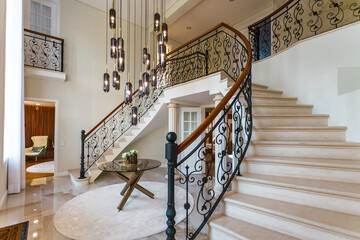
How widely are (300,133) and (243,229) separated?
5.35ft

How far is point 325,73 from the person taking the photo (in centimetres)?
302

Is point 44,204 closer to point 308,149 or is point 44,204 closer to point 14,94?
point 14,94

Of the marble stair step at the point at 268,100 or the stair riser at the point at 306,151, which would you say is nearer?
the stair riser at the point at 306,151

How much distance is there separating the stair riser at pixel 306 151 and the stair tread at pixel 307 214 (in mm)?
692

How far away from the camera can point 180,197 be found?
142 inches

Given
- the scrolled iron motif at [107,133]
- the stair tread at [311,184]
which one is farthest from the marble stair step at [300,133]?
the scrolled iron motif at [107,133]

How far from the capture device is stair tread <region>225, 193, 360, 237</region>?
127 cm

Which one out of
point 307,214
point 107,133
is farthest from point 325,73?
point 107,133

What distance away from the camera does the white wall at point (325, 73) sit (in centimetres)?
265

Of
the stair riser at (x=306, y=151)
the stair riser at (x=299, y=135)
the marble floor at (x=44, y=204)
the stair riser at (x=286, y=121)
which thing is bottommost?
the marble floor at (x=44, y=204)

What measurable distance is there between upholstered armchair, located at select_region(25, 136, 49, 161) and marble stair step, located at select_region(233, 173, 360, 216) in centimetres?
838

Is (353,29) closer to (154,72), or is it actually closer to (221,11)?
(154,72)

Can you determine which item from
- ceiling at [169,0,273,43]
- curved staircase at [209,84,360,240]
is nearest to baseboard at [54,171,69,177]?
curved staircase at [209,84,360,240]

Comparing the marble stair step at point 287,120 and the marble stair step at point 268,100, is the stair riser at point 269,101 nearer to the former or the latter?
the marble stair step at point 268,100
